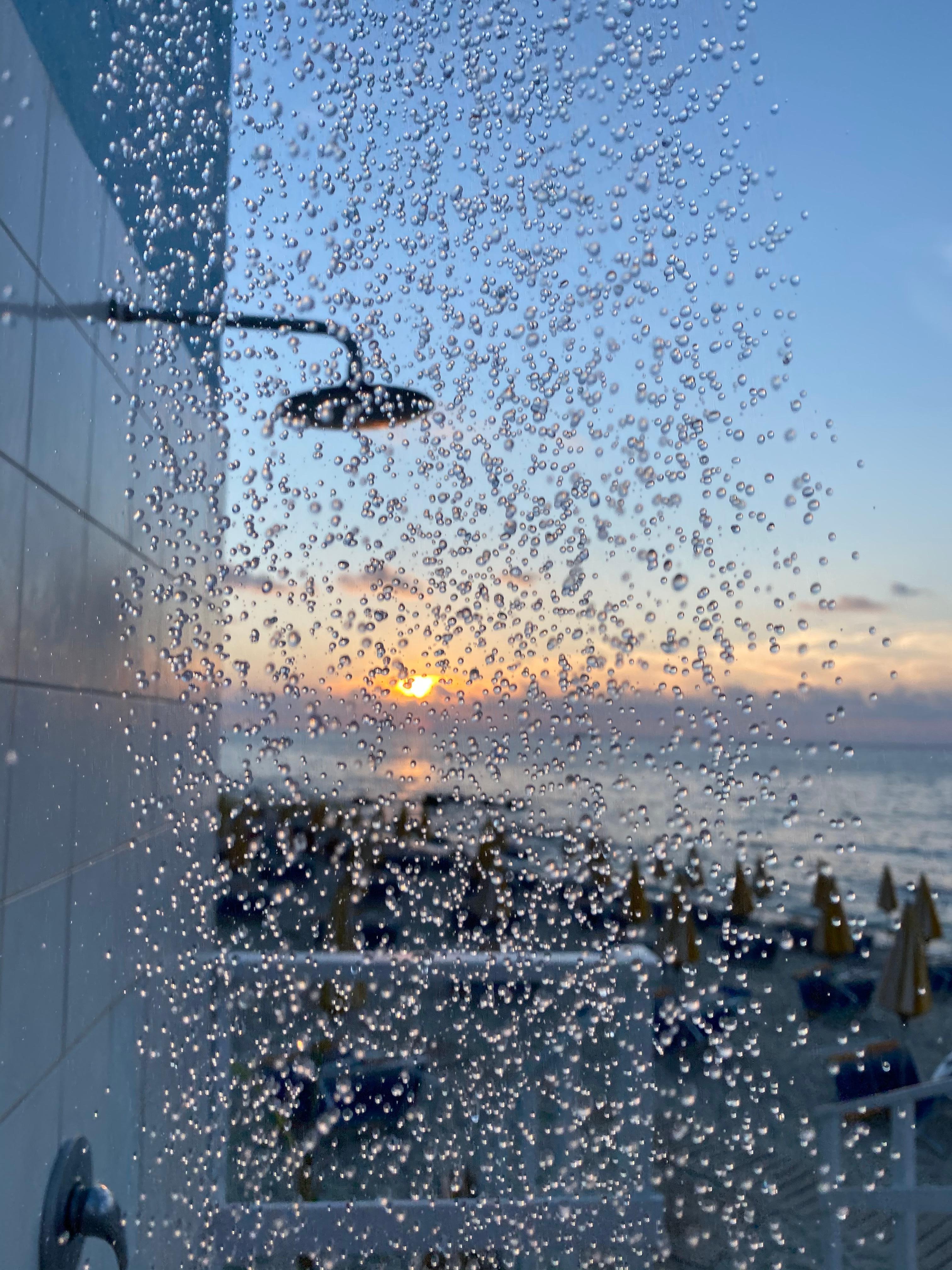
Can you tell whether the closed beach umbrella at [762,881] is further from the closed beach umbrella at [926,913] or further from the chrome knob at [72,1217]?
the chrome knob at [72,1217]

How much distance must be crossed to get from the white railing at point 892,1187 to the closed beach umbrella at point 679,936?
22 centimetres

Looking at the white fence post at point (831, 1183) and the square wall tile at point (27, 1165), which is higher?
the square wall tile at point (27, 1165)

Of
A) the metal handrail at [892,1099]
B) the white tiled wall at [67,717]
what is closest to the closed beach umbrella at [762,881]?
the metal handrail at [892,1099]

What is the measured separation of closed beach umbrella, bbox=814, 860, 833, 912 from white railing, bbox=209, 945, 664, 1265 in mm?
200

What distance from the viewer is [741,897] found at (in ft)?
2.82

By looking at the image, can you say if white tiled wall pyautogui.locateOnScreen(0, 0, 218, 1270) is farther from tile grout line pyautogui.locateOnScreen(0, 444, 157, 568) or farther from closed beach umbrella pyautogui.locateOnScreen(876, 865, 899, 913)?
closed beach umbrella pyautogui.locateOnScreen(876, 865, 899, 913)

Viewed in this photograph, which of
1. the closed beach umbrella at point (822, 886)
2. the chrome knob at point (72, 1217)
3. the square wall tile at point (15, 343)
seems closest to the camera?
the square wall tile at point (15, 343)

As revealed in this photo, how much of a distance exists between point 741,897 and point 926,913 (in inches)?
7.8

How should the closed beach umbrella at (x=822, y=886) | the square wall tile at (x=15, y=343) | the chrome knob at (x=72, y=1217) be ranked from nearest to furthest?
the square wall tile at (x=15, y=343)
the chrome knob at (x=72, y=1217)
the closed beach umbrella at (x=822, y=886)

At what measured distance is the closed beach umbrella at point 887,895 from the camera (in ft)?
2.79

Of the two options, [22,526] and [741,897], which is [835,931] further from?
[22,526]

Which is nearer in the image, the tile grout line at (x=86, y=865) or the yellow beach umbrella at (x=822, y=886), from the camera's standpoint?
the tile grout line at (x=86, y=865)

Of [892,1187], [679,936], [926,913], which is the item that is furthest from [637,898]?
[892,1187]

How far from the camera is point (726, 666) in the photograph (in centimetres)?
82
